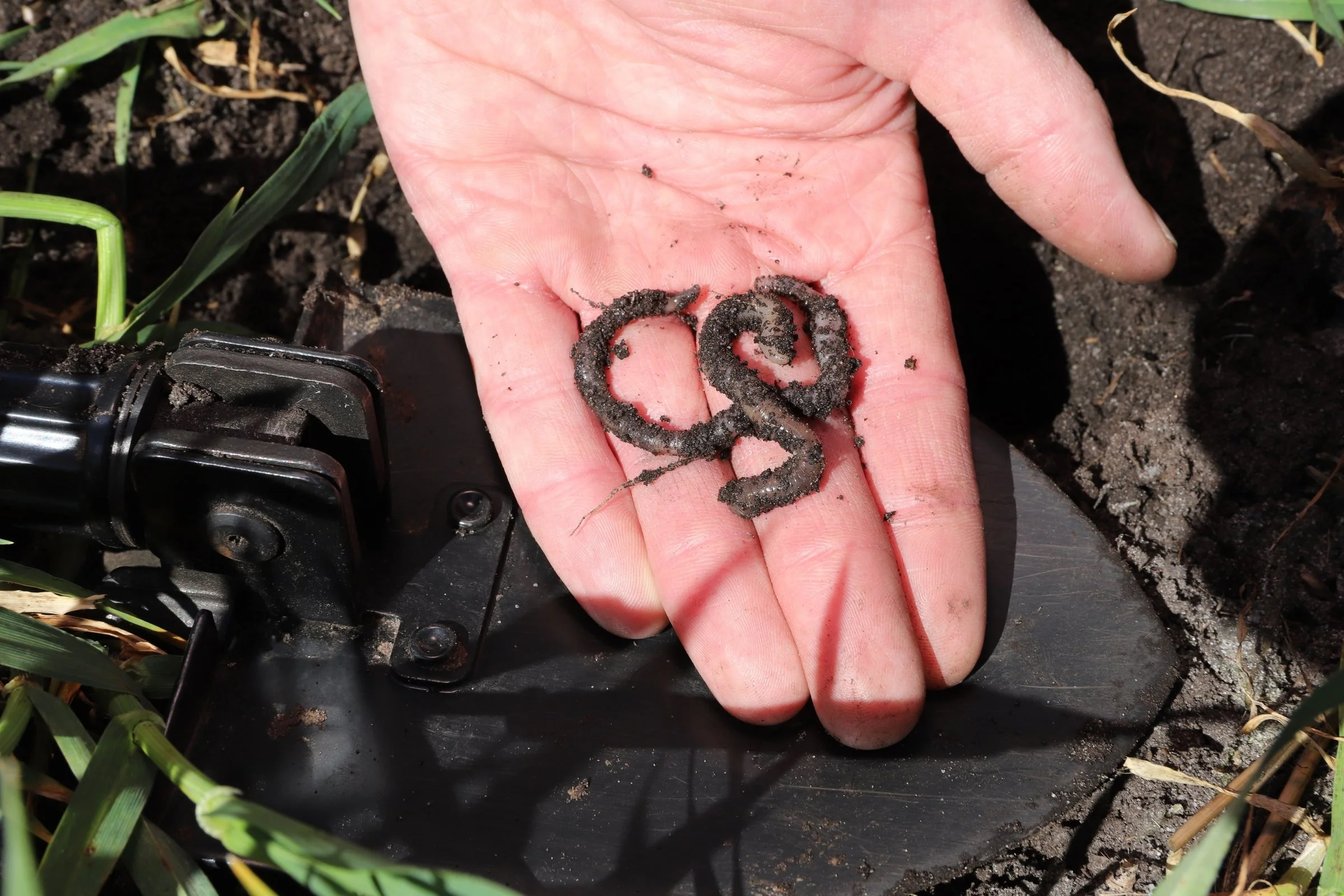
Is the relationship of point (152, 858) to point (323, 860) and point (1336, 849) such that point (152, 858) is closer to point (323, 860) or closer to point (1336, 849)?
point (323, 860)

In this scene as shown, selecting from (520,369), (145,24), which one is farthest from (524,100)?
(145,24)

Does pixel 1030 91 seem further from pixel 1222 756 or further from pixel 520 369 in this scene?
pixel 1222 756

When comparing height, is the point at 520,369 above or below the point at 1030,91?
below

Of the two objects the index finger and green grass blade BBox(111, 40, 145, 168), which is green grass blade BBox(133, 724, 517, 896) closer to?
the index finger

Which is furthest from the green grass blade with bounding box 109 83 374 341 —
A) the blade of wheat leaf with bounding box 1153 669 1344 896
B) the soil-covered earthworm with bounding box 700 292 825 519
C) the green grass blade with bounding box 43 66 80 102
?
the blade of wheat leaf with bounding box 1153 669 1344 896

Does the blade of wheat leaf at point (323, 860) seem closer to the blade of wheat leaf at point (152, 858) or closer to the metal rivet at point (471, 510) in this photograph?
the blade of wheat leaf at point (152, 858)

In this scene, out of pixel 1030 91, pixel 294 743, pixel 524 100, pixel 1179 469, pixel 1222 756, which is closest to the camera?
pixel 294 743
